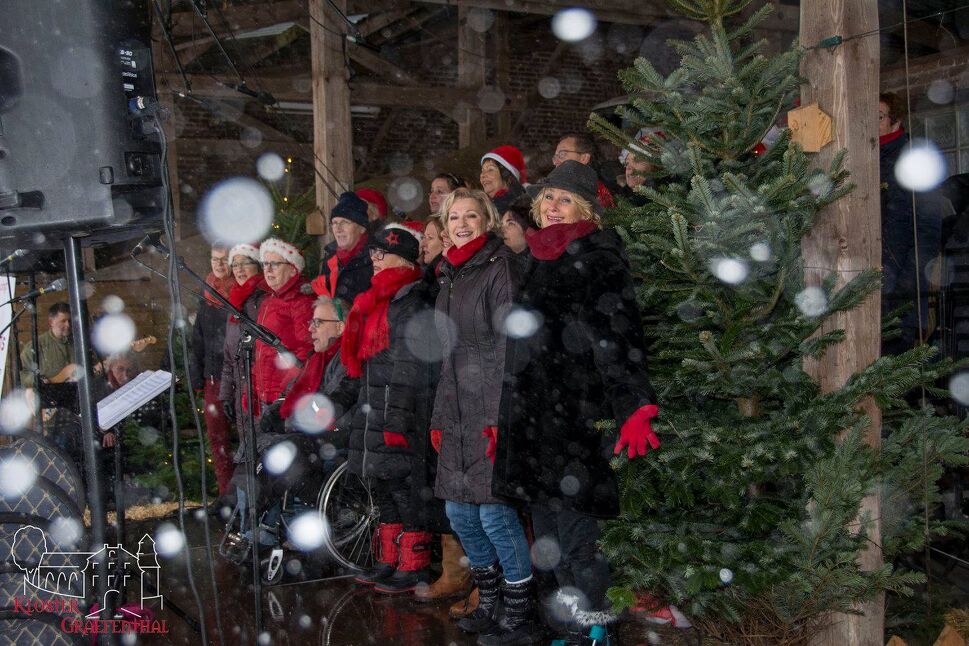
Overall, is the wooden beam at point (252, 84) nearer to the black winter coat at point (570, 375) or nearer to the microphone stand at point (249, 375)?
the microphone stand at point (249, 375)

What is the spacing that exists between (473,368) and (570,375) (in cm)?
54

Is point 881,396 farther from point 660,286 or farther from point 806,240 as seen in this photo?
point 660,286

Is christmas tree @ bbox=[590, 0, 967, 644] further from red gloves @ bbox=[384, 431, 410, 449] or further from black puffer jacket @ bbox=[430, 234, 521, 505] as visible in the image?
red gloves @ bbox=[384, 431, 410, 449]

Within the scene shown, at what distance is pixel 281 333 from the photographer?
5.43 m

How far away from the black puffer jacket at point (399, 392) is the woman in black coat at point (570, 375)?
0.93 meters

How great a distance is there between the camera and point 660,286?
329 centimetres

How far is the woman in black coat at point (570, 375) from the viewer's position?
3.34 meters

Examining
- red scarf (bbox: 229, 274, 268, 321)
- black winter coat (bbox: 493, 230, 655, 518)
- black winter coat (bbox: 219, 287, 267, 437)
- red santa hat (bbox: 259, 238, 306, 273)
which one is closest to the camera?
black winter coat (bbox: 493, 230, 655, 518)

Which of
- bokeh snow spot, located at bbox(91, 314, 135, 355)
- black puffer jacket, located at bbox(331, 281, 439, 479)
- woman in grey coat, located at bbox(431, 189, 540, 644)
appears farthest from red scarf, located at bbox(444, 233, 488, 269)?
bokeh snow spot, located at bbox(91, 314, 135, 355)

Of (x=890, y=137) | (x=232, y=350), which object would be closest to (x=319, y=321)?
(x=232, y=350)

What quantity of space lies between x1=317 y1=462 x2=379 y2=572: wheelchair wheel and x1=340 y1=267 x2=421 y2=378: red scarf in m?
0.69

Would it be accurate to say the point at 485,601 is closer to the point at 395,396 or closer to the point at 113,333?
the point at 395,396

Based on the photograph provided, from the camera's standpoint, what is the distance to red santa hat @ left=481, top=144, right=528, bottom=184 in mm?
5234

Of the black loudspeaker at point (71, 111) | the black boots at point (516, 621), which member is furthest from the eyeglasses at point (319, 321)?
the black loudspeaker at point (71, 111)
